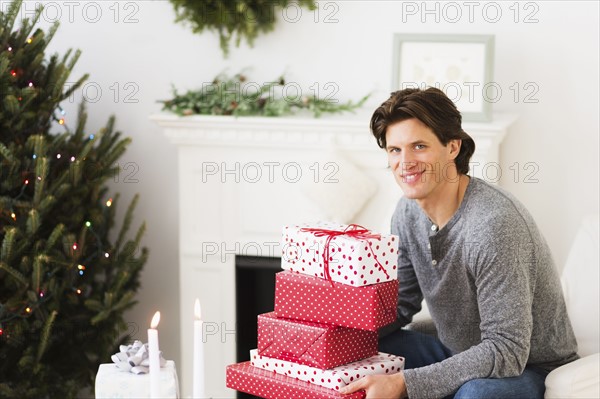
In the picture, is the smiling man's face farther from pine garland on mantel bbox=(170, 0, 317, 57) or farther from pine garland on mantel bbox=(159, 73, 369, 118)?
pine garland on mantel bbox=(170, 0, 317, 57)

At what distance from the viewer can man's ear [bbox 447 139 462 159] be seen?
2.32 m

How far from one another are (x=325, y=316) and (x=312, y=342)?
71 mm

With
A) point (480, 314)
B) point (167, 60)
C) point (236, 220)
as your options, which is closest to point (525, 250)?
point (480, 314)

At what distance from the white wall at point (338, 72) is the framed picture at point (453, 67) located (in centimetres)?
23

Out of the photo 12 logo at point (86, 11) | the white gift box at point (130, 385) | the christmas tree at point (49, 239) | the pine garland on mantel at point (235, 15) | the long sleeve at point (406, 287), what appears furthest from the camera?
the photo 12 logo at point (86, 11)

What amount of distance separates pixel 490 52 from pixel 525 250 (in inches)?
42.3

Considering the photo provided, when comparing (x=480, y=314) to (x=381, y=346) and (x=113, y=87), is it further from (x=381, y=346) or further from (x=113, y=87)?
(x=113, y=87)

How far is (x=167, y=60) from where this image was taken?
3.60m

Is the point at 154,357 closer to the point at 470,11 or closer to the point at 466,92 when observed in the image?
the point at 466,92

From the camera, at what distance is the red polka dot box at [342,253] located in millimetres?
2129

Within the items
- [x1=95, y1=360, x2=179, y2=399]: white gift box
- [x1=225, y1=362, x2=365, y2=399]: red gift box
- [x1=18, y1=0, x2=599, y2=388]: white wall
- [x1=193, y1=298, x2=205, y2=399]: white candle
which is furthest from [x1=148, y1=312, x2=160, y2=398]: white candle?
[x1=18, y1=0, x2=599, y2=388]: white wall

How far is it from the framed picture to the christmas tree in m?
1.10

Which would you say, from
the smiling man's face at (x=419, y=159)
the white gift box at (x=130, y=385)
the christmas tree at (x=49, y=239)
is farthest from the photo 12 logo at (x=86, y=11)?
the white gift box at (x=130, y=385)

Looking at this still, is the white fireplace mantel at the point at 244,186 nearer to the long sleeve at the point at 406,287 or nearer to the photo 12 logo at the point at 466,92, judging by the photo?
the photo 12 logo at the point at 466,92
